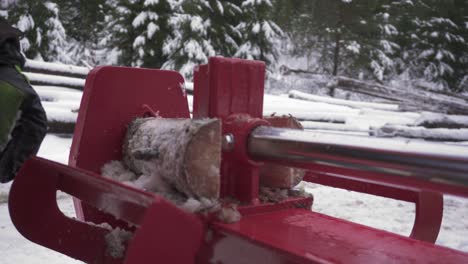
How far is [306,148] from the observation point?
1.22 metres

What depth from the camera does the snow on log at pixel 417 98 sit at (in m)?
10.5

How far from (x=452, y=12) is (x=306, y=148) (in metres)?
14.7

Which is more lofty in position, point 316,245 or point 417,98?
point 316,245

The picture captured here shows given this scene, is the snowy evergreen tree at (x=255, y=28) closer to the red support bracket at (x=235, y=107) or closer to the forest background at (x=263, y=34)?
the forest background at (x=263, y=34)

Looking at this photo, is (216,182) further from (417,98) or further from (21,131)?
(417,98)

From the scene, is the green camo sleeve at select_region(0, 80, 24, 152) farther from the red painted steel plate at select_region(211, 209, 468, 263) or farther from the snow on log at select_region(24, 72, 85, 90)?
the snow on log at select_region(24, 72, 85, 90)

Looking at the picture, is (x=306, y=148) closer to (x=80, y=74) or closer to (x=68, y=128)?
(x=68, y=128)

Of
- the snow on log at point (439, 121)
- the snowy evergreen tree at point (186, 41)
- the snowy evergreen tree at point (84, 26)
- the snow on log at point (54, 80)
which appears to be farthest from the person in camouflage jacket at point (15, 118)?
the snowy evergreen tree at point (84, 26)

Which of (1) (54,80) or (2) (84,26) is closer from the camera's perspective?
(1) (54,80)

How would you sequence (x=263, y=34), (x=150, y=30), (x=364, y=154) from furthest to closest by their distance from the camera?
(x=263, y=34) < (x=150, y=30) < (x=364, y=154)

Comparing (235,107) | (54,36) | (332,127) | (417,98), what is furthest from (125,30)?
(235,107)

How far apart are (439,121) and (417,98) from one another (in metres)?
3.79

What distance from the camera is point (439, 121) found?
294 inches

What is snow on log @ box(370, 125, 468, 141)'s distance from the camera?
643cm
